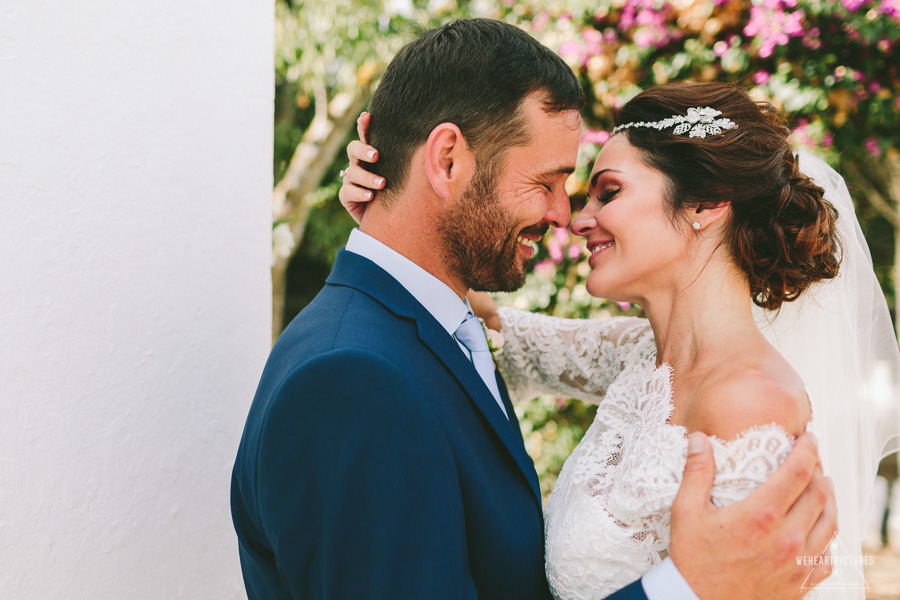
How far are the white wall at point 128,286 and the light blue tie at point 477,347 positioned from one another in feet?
2.42

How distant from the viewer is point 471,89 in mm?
1809

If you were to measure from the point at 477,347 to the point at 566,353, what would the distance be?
0.84 meters

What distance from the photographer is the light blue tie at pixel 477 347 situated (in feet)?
6.41

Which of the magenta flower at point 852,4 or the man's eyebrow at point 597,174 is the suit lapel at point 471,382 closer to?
the man's eyebrow at point 597,174

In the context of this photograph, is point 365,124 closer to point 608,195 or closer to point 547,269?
point 608,195

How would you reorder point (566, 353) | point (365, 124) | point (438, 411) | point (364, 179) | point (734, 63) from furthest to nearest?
1. point (734, 63)
2. point (566, 353)
3. point (365, 124)
4. point (364, 179)
5. point (438, 411)

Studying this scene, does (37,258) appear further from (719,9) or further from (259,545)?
(719,9)

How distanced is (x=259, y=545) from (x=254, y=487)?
27 cm

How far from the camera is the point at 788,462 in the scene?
151 cm

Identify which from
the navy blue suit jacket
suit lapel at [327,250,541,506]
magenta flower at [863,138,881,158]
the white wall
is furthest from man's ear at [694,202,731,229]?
magenta flower at [863,138,881,158]

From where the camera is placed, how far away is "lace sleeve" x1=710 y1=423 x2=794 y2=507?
1550 mm

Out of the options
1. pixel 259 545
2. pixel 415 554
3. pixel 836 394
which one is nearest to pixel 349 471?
pixel 415 554

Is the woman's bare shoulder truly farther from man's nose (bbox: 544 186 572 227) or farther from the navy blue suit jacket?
man's nose (bbox: 544 186 572 227)

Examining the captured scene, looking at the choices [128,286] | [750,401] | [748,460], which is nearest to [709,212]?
[750,401]
